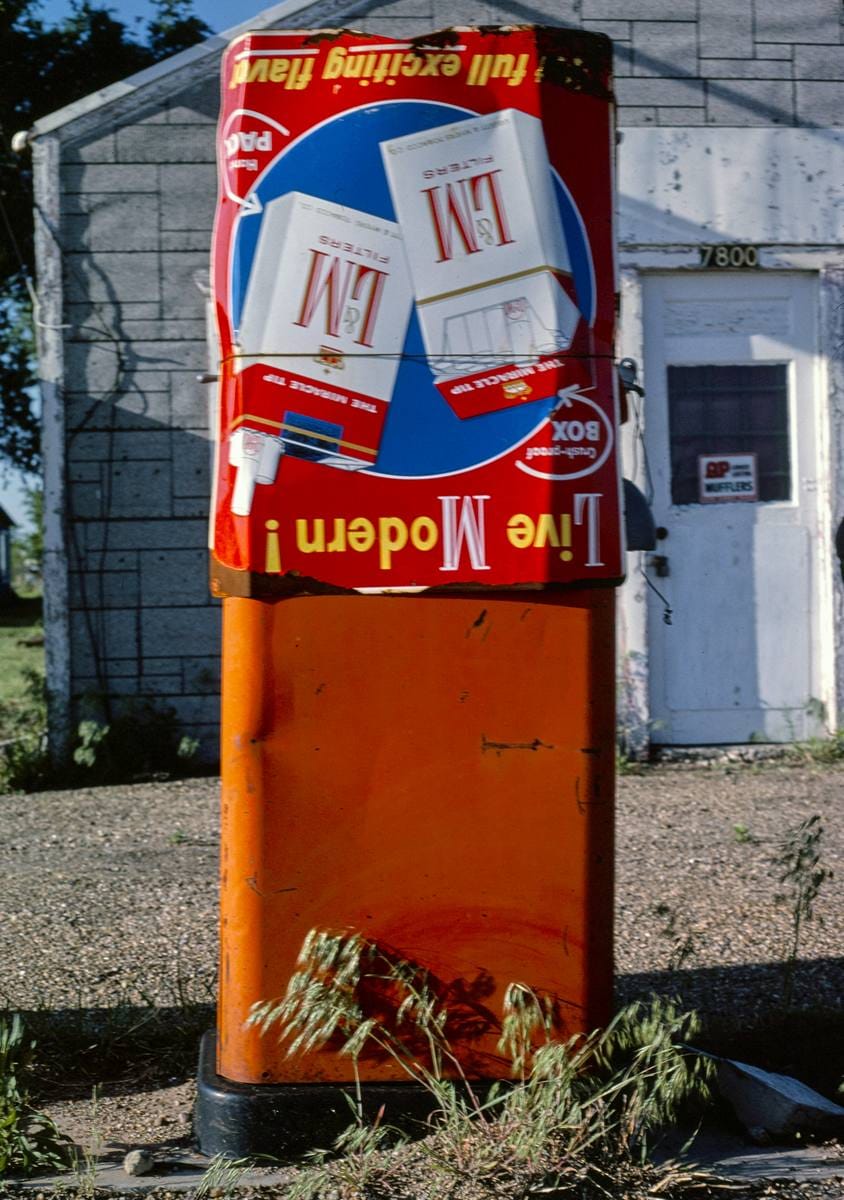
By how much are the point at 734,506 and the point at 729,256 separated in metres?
1.39

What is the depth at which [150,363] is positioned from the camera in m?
7.01

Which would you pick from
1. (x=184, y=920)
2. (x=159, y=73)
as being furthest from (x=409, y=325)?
(x=159, y=73)

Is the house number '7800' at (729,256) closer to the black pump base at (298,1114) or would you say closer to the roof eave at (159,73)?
the roof eave at (159,73)

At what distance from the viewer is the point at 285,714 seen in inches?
103

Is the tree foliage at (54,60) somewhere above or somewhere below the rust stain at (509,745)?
above

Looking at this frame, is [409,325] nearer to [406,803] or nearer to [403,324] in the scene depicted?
[403,324]

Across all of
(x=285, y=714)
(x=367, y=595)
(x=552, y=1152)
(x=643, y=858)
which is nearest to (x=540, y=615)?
(x=367, y=595)

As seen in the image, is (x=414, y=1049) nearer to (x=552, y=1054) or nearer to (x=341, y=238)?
(x=552, y=1054)

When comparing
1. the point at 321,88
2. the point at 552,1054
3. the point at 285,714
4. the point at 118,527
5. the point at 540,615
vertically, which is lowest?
the point at 552,1054

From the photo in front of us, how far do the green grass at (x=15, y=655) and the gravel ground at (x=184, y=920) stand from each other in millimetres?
2392

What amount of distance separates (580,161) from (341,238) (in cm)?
54

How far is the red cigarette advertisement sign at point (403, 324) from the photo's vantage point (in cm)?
261

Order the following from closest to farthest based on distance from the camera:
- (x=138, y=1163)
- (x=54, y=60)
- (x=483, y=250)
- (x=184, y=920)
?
(x=138, y=1163)
(x=483, y=250)
(x=184, y=920)
(x=54, y=60)

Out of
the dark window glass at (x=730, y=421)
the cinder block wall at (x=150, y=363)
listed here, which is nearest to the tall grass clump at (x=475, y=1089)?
the cinder block wall at (x=150, y=363)
